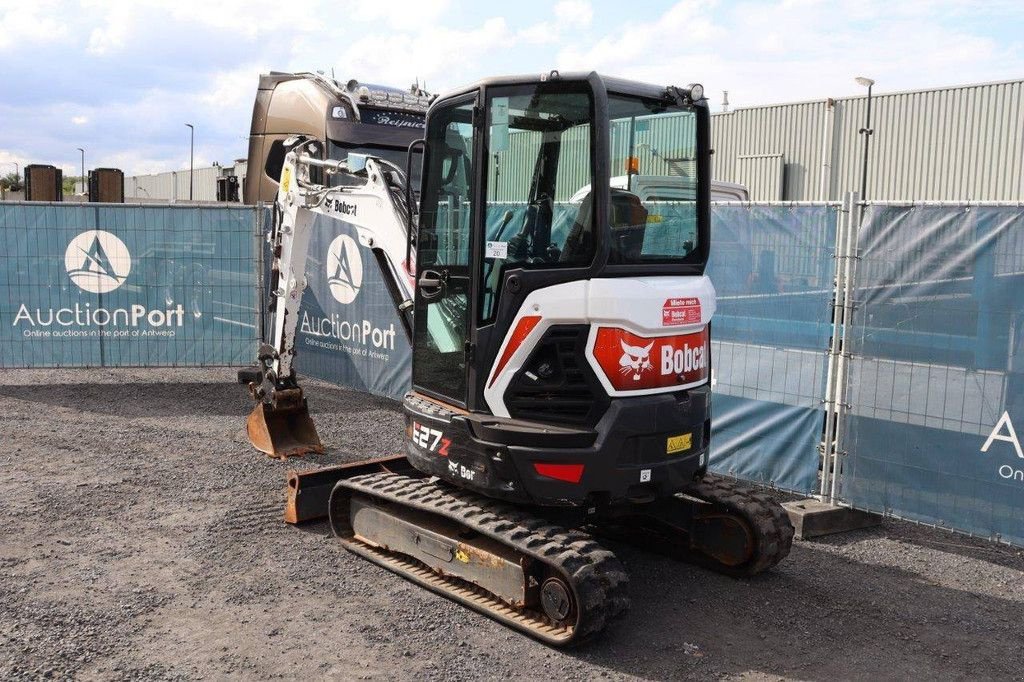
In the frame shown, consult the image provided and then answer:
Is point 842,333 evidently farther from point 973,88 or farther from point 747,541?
point 973,88

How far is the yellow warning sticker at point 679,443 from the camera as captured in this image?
538cm

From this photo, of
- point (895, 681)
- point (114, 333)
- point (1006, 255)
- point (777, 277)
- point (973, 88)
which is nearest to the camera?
point (895, 681)

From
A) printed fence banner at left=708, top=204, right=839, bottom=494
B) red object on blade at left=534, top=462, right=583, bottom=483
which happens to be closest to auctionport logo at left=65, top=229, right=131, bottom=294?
printed fence banner at left=708, top=204, right=839, bottom=494

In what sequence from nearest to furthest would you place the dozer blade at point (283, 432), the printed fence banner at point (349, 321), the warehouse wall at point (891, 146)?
the dozer blade at point (283, 432) < the printed fence banner at point (349, 321) < the warehouse wall at point (891, 146)

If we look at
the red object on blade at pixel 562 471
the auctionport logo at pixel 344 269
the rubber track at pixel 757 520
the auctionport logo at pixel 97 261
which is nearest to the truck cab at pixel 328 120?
the auctionport logo at pixel 344 269

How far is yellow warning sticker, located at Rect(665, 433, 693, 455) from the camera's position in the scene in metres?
5.38

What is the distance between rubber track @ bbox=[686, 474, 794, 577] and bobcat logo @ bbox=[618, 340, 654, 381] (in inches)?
46.6

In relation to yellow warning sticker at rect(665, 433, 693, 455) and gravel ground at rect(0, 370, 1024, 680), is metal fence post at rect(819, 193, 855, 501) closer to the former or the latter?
gravel ground at rect(0, 370, 1024, 680)

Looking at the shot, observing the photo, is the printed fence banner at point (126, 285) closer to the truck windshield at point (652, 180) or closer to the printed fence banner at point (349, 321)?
the printed fence banner at point (349, 321)

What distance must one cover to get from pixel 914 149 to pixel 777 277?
57.8 ft

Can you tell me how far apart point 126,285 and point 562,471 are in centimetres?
883

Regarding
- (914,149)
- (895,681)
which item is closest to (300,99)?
(895,681)

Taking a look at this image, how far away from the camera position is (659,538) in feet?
21.3

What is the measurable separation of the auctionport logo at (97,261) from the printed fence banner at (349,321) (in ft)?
7.64
